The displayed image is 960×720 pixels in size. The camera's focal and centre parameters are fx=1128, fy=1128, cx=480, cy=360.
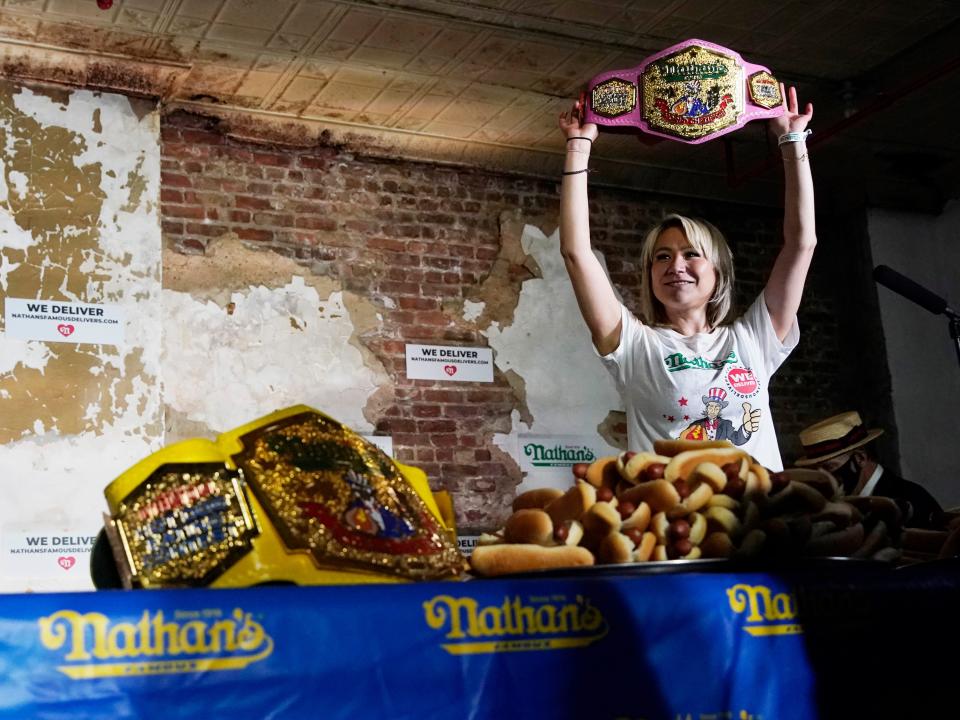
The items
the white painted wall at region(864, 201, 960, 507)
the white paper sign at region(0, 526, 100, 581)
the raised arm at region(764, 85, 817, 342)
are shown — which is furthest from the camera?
the white painted wall at region(864, 201, 960, 507)

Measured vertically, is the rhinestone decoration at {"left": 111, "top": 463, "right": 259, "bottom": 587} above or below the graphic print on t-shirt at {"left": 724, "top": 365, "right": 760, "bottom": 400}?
below

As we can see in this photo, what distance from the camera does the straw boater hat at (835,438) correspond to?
4219 mm

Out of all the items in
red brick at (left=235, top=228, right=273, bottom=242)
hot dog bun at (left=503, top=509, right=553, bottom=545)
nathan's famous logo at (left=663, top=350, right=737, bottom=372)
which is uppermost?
red brick at (left=235, top=228, right=273, bottom=242)

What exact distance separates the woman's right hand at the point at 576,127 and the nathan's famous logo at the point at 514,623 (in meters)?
1.16

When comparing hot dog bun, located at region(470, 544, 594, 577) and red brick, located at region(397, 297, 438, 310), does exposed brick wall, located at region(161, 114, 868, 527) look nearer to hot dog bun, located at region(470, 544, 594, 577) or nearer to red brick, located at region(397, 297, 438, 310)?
red brick, located at region(397, 297, 438, 310)

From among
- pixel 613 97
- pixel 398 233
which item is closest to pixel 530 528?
pixel 613 97

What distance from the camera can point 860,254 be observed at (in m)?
6.67

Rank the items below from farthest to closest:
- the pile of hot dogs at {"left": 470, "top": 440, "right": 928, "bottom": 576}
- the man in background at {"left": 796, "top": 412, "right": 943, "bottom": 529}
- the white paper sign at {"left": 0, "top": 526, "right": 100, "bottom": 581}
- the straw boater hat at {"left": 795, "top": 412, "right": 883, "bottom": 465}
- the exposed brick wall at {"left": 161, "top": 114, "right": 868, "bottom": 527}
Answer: the exposed brick wall at {"left": 161, "top": 114, "right": 868, "bottom": 527} < the white paper sign at {"left": 0, "top": 526, "right": 100, "bottom": 581} < the straw boater hat at {"left": 795, "top": 412, "right": 883, "bottom": 465} < the man in background at {"left": 796, "top": 412, "right": 943, "bottom": 529} < the pile of hot dogs at {"left": 470, "top": 440, "right": 928, "bottom": 576}

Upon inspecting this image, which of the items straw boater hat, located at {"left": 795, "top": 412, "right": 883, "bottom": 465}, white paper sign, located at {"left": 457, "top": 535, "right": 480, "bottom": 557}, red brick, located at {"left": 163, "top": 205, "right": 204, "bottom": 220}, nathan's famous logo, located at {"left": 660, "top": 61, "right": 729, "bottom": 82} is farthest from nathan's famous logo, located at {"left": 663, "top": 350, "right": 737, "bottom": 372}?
red brick, located at {"left": 163, "top": 205, "right": 204, "bottom": 220}

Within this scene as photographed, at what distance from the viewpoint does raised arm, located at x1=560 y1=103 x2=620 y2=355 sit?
2023 mm

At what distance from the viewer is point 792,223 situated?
2.09 meters

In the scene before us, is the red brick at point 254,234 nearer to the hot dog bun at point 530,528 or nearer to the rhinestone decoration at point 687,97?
the rhinestone decoration at point 687,97

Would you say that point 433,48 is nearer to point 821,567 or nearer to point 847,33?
point 847,33

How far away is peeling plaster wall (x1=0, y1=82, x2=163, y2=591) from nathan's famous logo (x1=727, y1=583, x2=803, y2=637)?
3829 mm
